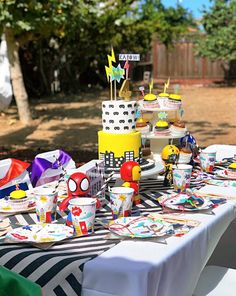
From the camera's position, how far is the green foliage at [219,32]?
747 inches

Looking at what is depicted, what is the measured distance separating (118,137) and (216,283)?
0.87 metres

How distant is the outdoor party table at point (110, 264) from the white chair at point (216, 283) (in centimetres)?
27

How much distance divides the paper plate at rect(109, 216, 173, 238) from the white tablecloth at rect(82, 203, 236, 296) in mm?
42

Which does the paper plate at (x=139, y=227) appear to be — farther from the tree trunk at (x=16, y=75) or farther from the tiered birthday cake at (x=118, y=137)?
the tree trunk at (x=16, y=75)

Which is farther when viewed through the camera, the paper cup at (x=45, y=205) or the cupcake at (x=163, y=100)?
the cupcake at (x=163, y=100)

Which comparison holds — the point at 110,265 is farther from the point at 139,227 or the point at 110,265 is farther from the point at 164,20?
the point at 164,20

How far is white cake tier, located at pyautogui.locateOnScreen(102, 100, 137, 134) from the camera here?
2600 mm

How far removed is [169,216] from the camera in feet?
6.83

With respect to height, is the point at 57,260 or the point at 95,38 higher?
the point at 95,38

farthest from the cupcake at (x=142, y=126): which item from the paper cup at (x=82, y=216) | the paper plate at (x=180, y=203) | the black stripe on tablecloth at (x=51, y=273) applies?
the black stripe on tablecloth at (x=51, y=273)

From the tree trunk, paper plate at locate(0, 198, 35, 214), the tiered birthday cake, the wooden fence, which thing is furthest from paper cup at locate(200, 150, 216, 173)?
the wooden fence

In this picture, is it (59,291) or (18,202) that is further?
(18,202)

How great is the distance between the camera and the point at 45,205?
2.02 m

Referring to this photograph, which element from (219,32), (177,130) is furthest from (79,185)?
(219,32)
